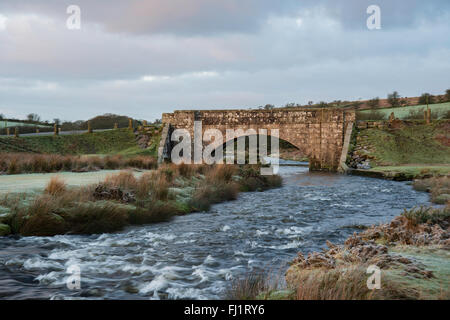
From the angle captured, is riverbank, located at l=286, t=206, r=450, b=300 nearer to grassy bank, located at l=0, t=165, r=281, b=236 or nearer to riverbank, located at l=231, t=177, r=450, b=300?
riverbank, located at l=231, t=177, r=450, b=300

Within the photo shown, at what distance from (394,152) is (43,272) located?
2426 cm

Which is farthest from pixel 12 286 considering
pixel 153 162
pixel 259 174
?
pixel 153 162

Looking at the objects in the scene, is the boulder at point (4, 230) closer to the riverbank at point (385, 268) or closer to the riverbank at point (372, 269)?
the riverbank at point (372, 269)

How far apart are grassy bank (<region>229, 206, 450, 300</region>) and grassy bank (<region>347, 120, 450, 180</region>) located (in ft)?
52.0

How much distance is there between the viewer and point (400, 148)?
25.7 meters

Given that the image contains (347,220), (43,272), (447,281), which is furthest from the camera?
(347,220)

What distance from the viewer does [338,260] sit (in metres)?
4.90

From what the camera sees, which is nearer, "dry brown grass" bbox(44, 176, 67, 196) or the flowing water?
the flowing water

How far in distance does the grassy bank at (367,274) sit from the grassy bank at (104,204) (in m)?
4.78

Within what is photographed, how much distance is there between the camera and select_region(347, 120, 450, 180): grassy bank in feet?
76.6

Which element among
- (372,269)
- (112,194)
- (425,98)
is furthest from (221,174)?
(425,98)

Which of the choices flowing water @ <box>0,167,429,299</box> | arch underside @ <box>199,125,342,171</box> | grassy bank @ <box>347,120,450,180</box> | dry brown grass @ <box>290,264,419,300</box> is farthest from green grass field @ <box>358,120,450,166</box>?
dry brown grass @ <box>290,264,419,300</box>

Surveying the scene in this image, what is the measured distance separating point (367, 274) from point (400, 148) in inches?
954
